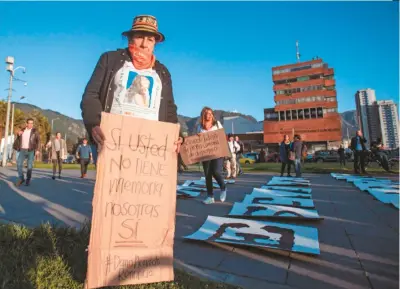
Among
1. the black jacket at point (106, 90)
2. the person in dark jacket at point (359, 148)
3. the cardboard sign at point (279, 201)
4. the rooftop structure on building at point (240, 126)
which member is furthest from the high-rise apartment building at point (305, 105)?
the black jacket at point (106, 90)

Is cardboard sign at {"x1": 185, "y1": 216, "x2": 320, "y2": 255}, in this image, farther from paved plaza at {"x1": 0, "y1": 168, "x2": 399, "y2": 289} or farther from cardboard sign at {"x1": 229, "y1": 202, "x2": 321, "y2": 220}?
cardboard sign at {"x1": 229, "y1": 202, "x2": 321, "y2": 220}

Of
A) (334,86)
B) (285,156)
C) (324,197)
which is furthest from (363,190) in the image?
(334,86)

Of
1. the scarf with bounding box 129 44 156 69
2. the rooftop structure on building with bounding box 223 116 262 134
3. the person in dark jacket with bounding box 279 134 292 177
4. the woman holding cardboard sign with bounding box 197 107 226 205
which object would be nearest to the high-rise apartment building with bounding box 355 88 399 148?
the rooftop structure on building with bounding box 223 116 262 134

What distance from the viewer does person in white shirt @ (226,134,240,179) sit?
1066 centimetres

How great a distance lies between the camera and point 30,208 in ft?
15.4

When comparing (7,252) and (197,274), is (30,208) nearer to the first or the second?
(7,252)

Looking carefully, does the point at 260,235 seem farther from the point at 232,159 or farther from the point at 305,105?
the point at 305,105

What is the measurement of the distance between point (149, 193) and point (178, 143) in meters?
0.45

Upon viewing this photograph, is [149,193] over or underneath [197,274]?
over

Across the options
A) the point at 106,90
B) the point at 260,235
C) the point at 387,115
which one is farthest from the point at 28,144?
the point at 387,115

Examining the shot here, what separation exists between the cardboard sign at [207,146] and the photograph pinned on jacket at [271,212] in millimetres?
1071

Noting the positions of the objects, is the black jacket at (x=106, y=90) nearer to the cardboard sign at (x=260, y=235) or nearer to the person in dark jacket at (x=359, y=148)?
the cardboard sign at (x=260, y=235)

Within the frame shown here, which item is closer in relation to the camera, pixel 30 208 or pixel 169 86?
pixel 169 86

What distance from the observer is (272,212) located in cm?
408
